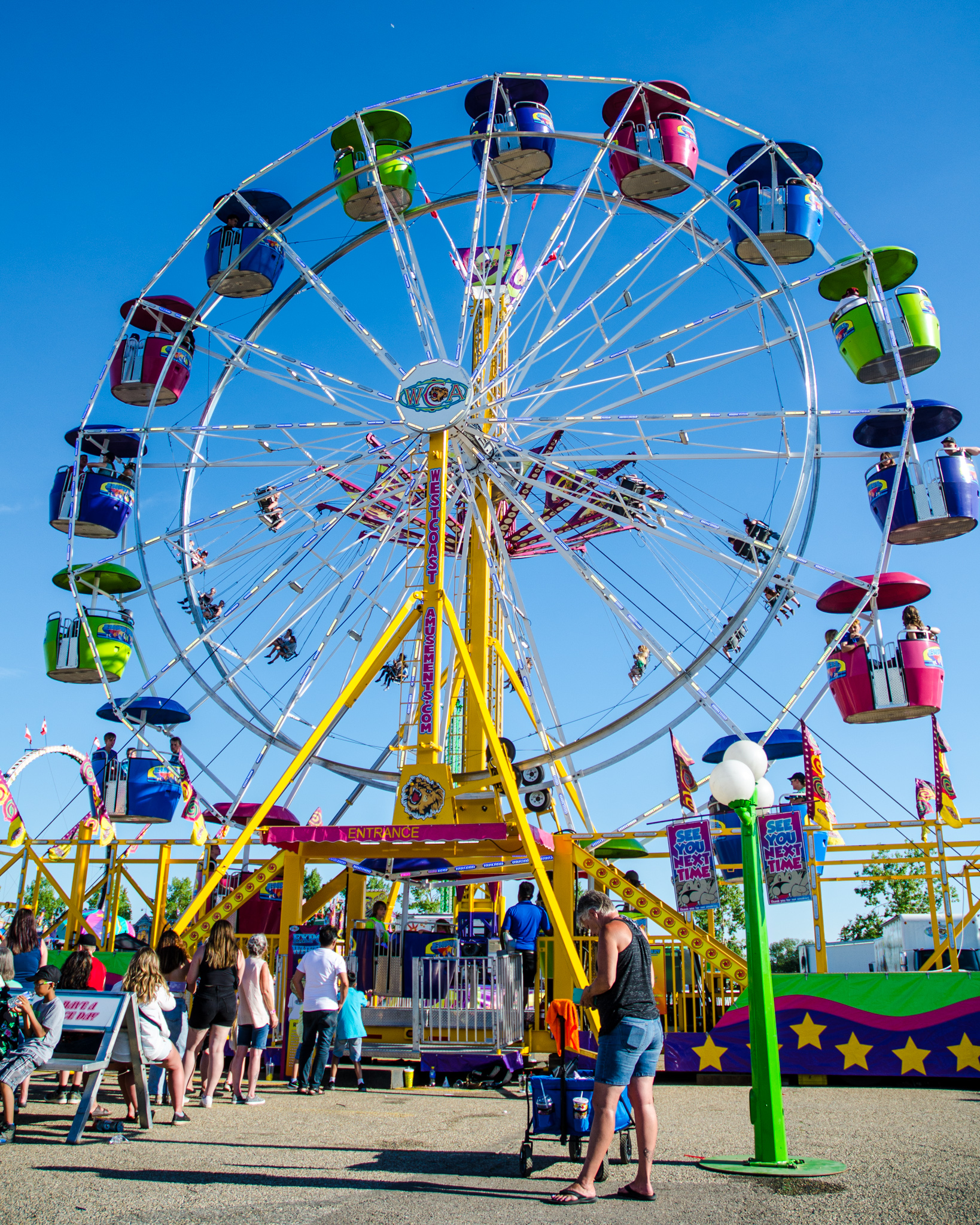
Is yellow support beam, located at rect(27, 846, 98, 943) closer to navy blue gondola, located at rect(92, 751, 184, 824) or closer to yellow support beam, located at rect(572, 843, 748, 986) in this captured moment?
navy blue gondola, located at rect(92, 751, 184, 824)

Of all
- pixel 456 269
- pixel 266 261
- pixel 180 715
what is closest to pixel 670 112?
pixel 456 269

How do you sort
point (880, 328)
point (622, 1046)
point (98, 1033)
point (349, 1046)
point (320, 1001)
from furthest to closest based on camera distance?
1. point (880, 328)
2. point (349, 1046)
3. point (320, 1001)
4. point (98, 1033)
5. point (622, 1046)

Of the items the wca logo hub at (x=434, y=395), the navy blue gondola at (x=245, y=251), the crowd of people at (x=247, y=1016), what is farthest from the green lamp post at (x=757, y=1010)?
the navy blue gondola at (x=245, y=251)

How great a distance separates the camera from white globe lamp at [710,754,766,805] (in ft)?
20.7

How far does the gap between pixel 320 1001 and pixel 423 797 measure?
323 cm

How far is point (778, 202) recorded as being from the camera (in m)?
14.0

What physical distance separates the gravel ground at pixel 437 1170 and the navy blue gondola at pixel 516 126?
40.5 ft

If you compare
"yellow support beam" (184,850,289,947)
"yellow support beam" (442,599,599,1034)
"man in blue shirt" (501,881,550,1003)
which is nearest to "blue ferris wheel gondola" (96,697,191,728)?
"yellow support beam" (184,850,289,947)

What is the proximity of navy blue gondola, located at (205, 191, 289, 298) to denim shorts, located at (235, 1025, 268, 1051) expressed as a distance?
10905 mm

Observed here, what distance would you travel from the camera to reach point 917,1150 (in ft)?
20.7

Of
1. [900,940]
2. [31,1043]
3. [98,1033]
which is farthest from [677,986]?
[900,940]

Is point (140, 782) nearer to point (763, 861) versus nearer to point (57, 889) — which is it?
point (57, 889)

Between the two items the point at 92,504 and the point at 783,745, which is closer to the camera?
the point at 783,745

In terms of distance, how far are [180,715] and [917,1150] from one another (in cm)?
1082
